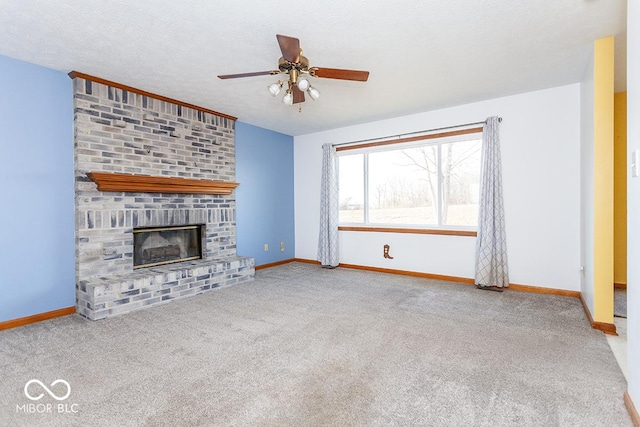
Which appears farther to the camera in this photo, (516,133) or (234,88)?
(516,133)

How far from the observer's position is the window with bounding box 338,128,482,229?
442 cm

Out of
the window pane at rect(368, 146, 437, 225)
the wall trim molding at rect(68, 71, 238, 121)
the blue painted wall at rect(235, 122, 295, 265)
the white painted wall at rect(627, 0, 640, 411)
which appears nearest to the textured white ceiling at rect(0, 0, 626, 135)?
the wall trim molding at rect(68, 71, 238, 121)

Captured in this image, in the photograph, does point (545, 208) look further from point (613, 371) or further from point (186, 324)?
point (186, 324)

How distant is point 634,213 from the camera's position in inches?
63.4

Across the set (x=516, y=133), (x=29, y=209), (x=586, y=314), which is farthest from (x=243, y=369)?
(x=516, y=133)

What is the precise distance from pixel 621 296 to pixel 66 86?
6.51 metres

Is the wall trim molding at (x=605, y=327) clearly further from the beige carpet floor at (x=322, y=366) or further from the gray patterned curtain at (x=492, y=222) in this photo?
the gray patterned curtain at (x=492, y=222)

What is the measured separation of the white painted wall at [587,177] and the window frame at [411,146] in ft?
3.70

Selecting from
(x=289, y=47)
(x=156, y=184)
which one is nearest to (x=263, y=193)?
(x=156, y=184)

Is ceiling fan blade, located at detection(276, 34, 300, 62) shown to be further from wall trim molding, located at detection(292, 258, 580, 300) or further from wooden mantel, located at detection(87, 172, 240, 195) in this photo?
wall trim molding, located at detection(292, 258, 580, 300)

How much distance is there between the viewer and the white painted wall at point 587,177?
9.27ft

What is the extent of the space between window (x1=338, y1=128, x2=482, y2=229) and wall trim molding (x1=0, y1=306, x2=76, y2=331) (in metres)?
3.97

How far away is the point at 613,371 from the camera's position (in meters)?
2.02

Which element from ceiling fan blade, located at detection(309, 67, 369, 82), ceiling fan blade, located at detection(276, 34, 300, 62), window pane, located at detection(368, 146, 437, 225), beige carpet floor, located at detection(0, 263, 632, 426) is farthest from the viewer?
window pane, located at detection(368, 146, 437, 225)
